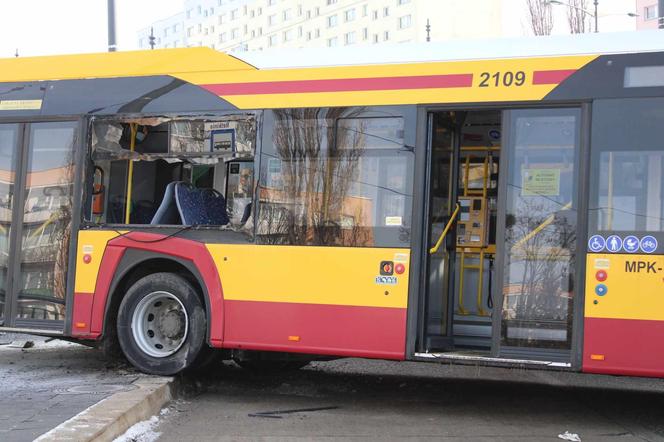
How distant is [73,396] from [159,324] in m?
1.62

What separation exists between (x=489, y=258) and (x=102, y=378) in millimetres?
4123

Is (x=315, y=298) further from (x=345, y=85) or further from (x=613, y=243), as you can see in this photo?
(x=613, y=243)

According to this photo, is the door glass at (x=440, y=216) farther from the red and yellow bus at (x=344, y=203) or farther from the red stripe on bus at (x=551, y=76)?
the red stripe on bus at (x=551, y=76)

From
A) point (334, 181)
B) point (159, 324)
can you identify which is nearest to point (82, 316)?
point (159, 324)

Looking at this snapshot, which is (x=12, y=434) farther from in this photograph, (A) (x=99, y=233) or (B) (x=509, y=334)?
(B) (x=509, y=334)

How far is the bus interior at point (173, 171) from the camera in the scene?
775 centimetres

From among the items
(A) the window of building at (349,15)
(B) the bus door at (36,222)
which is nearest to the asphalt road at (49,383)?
(B) the bus door at (36,222)

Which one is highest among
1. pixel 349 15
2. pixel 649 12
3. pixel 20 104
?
pixel 349 15

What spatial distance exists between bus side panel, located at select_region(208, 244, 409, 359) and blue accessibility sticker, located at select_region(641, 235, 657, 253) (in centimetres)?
198

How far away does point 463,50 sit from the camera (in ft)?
23.4

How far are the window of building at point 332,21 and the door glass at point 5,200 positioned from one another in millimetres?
91724

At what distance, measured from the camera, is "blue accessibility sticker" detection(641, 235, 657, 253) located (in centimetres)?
631

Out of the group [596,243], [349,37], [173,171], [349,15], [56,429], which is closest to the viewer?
[56,429]

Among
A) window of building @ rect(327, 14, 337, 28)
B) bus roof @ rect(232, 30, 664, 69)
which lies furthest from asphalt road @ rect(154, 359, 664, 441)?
window of building @ rect(327, 14, 337, 28)
